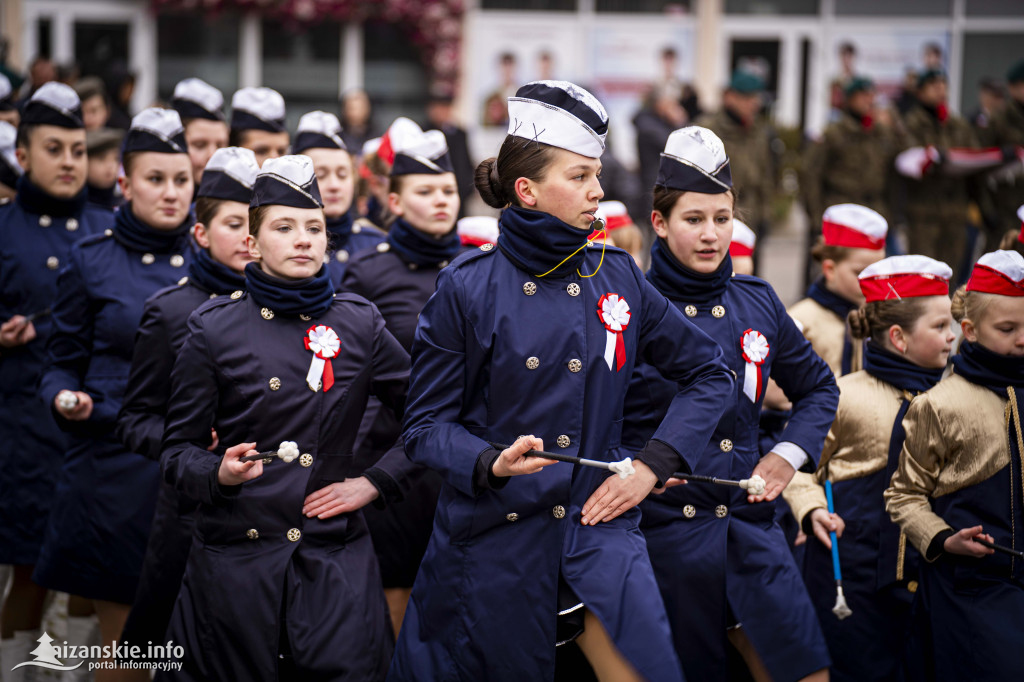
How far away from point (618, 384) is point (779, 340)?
962 mm

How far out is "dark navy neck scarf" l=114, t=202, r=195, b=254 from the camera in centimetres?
504

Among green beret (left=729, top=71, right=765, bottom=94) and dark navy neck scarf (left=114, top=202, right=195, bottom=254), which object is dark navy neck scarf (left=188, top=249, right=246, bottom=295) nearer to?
dark navy neck scarf (left=114, top=202, right=195, bottom=254)

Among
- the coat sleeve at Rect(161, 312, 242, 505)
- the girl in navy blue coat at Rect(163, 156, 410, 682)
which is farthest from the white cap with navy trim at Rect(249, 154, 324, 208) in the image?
the coat sleeve at Rect(161, 312, 242, 505)

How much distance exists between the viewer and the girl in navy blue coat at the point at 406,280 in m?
5.14

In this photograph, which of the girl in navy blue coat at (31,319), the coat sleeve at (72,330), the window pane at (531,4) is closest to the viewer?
the coat sleeve at (72,330)

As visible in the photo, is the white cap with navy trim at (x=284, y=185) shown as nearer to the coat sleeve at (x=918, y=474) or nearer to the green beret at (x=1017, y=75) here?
the coat sleeve at (x=918, y=474)

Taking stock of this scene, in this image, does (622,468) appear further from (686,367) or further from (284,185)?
(284,185)

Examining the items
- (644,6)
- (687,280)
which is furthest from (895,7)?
(687,280)

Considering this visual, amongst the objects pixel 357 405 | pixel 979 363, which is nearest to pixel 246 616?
pixel 357 405

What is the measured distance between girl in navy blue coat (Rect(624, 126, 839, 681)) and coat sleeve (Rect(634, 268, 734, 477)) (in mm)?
293

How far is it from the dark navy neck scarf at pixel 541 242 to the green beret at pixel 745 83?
29.6ft

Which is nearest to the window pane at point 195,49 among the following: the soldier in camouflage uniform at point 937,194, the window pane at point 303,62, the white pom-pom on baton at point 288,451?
the window pane at point 303,62

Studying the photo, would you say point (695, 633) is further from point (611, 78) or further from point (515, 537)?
point (611, 78)

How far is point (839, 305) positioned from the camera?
18.5ft
